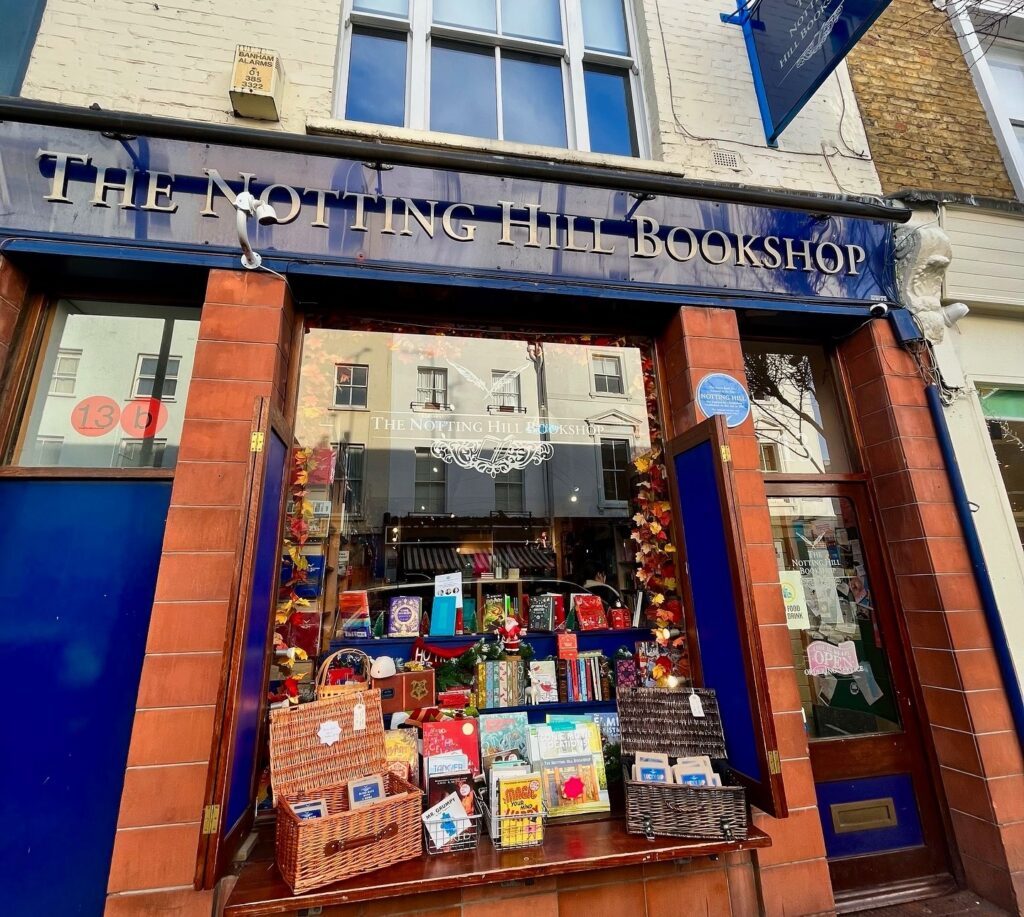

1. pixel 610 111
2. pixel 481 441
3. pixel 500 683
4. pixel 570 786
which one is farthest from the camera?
pixel 610 111

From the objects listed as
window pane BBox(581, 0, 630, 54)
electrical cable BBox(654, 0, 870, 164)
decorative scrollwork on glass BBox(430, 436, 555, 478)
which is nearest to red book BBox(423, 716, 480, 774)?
decorative scrollwork on glass BBox(430, 436, 555, 478)

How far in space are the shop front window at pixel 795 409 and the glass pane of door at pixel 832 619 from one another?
347 millimetres

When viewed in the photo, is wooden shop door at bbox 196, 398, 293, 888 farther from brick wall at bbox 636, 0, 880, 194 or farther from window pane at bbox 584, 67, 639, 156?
brick wall at bbox 636, 0, 880, 194

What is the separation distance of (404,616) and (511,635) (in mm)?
797

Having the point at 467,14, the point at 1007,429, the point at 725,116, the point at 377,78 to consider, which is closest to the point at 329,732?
the point at 377,78

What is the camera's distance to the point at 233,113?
367 cm

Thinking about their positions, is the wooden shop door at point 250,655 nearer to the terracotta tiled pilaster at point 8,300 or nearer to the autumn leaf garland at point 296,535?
the autumn leaf garland at point 296,535

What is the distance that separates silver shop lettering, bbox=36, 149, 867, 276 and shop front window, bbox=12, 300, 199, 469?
0.73 metres

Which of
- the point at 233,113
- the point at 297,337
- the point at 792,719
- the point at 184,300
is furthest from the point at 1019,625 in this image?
the point at 233,113

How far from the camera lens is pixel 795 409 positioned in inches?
172

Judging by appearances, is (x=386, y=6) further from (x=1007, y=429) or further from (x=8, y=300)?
(x=1007, y=429)

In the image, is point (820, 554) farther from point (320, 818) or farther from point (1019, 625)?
point (320, 818)

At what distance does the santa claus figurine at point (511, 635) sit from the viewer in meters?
3.59

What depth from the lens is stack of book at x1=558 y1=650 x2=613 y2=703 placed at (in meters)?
3.53
